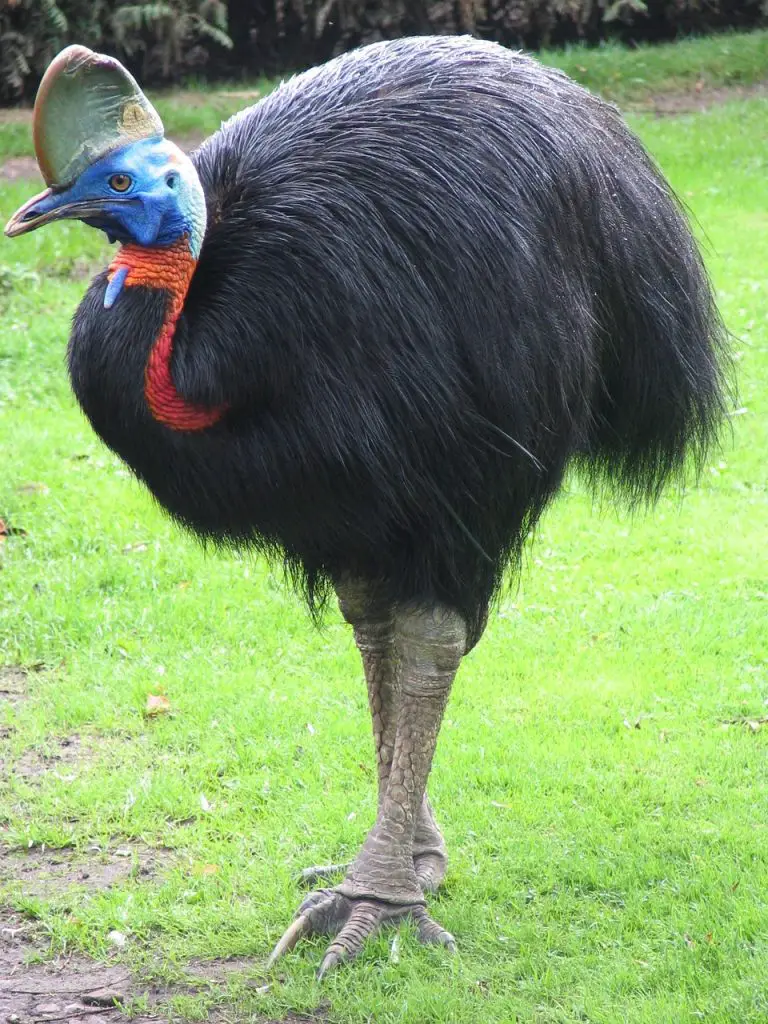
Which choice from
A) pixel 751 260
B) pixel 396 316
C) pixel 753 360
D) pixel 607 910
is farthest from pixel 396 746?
pixel 751 260

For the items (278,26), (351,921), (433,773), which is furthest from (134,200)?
(278,26)

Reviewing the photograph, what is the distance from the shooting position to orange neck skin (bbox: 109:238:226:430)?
281 centimetres

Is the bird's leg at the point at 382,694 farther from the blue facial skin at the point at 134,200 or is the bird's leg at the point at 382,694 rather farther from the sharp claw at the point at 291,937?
the blue facial skin at the point at 134,200

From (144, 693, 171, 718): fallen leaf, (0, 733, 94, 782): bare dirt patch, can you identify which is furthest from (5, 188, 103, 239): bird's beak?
(144, 693, 171, 718): fallen leaf

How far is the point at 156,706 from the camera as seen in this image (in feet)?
15.9

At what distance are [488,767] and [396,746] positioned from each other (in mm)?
1043

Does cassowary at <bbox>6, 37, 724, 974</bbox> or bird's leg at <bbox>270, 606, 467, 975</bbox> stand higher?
cassowary at <bbox>6, 37, 724, 974</bbox>

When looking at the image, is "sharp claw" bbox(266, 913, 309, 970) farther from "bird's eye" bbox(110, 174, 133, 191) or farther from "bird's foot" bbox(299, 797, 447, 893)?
"bird's eye" bbox(110, 174, 133, 191)

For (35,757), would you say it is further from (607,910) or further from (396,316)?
(396,316)

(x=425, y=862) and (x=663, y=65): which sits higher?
(x=663, y=65)

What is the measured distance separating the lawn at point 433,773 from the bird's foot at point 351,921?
0.05 meters

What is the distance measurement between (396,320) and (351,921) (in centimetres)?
152

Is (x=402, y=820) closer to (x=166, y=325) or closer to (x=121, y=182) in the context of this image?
(x=166, y=325)

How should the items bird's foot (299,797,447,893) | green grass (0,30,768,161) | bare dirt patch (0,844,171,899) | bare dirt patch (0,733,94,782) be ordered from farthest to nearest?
green grass (0,30,768,161)
bare dirt patch (0,733,94,782)
bare dirt patch (0,844,171,899)
bird's foot (299,797,447,893)
